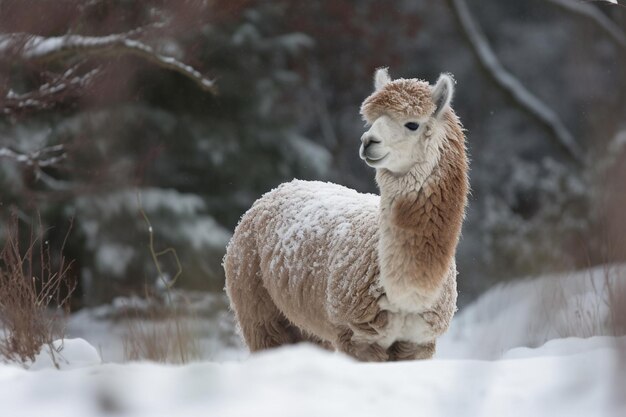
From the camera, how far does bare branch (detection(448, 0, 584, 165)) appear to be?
12.8 meters

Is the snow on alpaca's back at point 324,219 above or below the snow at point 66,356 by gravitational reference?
above

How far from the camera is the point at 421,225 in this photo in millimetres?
4270

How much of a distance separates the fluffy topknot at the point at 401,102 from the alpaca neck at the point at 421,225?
0.63ft

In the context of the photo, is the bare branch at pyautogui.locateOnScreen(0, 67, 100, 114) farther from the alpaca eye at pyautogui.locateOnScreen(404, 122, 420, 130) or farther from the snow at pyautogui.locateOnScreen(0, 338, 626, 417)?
the snow at pyautogui.locateOnScreen(0, 338, 626, 417)

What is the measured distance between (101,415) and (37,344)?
2.27 meters

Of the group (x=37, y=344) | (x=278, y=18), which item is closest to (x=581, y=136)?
(x=278, y=18)

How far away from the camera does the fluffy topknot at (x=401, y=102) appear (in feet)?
13.9

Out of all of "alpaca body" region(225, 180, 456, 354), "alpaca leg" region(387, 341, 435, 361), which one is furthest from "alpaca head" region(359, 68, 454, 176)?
"alpaca leg" region(387, 341, 435, 361)

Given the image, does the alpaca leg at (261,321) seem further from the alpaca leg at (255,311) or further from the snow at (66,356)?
the snow at (66,356)

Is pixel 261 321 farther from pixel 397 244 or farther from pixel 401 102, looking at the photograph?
pixel 401 102

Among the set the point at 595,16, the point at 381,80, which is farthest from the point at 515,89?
the point at 381,80

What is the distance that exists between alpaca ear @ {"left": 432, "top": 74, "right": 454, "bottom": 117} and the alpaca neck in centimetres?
9

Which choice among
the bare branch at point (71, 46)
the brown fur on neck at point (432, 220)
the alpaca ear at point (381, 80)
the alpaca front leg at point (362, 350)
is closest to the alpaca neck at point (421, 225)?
the brown fur on neck at point (432, 220)

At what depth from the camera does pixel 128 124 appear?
1125 cm
